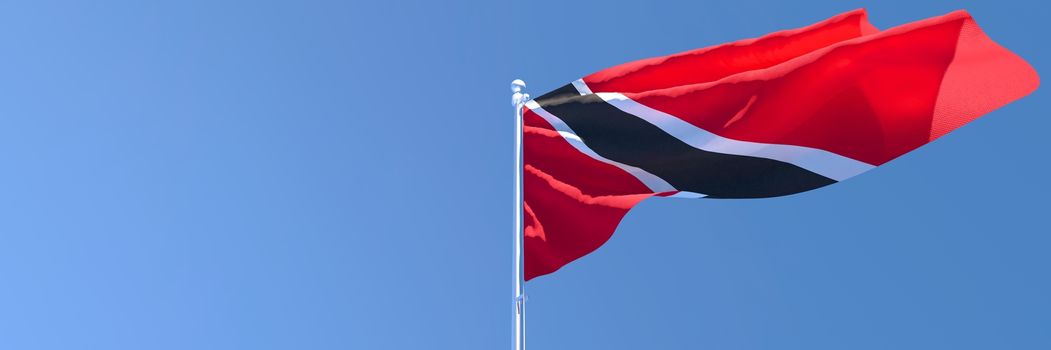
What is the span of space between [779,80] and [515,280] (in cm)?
309

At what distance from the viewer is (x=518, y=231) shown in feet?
34.5

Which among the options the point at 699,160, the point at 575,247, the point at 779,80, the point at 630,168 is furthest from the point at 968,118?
the point at 575,247

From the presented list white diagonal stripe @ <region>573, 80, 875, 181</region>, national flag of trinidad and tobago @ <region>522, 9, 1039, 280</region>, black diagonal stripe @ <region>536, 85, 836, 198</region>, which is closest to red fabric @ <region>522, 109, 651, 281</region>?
national flag of trinidad and tobago @ <region>522, 9, 1039, 280</region>

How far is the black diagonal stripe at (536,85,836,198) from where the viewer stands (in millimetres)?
10398

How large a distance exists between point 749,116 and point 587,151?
5.86ft

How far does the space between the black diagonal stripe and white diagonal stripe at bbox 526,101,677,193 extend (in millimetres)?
42

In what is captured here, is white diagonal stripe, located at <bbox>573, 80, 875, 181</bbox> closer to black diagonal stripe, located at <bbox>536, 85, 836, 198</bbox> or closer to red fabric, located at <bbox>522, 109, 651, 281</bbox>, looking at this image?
black diagonal stripe, located at <bbox>536, 85, 836, 198</bbox>

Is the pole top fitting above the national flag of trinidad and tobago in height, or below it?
above

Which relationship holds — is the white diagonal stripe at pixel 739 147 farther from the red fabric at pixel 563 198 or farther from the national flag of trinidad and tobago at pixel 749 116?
the red fabric at pixel 563 198

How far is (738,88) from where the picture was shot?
10.3m

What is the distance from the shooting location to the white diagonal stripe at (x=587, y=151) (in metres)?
11.0

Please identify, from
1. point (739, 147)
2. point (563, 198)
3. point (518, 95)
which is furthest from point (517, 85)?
point (739, 147)

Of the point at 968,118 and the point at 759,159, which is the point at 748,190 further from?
the point at 968,118

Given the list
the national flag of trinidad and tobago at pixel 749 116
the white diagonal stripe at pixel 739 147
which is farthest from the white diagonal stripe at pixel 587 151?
the white diagonal stripe at pixel 739 147
